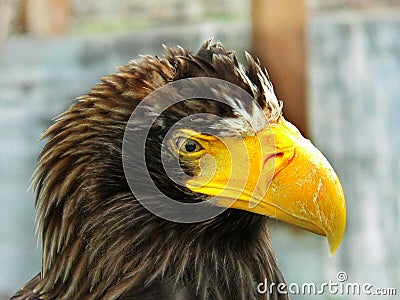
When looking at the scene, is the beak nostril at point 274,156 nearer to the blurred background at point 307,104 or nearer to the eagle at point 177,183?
the eagle at point 177,183

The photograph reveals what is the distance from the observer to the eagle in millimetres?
1346

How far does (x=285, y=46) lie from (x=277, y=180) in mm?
2183

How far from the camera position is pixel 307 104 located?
3527 mm

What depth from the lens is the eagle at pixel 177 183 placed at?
4.42ft

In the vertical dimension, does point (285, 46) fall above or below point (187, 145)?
below

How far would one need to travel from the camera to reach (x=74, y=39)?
3.99 metres

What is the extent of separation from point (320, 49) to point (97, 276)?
98.2 inches

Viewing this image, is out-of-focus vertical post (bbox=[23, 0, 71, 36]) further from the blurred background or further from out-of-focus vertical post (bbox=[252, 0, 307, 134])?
out-of-focus vertical post (bbox=[252, 0, 307, 134])

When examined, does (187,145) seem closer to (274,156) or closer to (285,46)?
(274,156)

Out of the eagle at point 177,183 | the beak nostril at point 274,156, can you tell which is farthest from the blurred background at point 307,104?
the beak nostril at point 274,156

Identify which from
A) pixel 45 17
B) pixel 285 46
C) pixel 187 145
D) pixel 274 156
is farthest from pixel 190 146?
pixel 45 17

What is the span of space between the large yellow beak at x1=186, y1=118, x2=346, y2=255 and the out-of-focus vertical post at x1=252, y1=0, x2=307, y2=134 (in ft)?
6.64

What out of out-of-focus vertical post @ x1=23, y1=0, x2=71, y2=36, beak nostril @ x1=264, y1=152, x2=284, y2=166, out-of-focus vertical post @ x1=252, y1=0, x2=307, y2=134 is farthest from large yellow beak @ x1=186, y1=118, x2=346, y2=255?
out-of-focus vertical post @ x1=23, y1=0, x2=71, y2=36

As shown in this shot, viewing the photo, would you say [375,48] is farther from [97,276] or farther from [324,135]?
[97,276]
